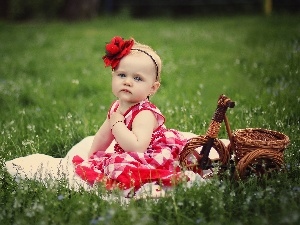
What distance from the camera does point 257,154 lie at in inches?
152

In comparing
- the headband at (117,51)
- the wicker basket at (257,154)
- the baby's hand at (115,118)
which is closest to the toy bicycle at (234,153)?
the wicker basket at (257,154)

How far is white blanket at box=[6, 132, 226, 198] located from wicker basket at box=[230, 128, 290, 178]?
0.35 m

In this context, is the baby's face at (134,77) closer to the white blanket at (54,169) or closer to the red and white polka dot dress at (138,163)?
the red and white polka dot dress at (138,163)

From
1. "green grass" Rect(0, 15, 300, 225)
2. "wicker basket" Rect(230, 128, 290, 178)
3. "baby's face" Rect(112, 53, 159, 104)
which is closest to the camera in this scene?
"green grass" Rect(0, 15, 300, 225)

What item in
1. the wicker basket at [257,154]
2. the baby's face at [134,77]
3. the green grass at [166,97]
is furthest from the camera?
the baby's face at [134,77]

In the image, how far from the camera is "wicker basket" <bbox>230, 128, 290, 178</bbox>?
3885 mm

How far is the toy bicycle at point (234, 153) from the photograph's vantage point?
A: 12.8ft

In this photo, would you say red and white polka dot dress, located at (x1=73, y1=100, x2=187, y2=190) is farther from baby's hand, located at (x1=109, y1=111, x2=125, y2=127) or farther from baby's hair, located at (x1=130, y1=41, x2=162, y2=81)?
baby's hair, located at (x1=130, y1=41, x2=162, y2=81)

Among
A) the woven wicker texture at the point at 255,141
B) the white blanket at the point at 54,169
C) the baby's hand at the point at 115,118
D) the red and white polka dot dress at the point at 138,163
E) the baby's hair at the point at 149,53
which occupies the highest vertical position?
the baby's hair at the point at 149,53

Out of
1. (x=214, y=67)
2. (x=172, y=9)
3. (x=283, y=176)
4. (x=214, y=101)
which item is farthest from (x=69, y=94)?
(x=172, y=9)

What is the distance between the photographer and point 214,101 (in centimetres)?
677

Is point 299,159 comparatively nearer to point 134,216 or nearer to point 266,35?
point 134,216

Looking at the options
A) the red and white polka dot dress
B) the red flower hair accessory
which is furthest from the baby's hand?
the red flower hair accessory

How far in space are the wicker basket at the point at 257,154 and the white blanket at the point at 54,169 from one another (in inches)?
13.7
